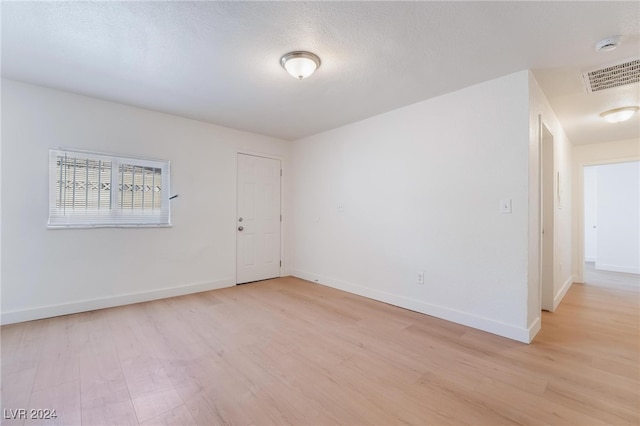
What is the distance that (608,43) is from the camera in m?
2.03

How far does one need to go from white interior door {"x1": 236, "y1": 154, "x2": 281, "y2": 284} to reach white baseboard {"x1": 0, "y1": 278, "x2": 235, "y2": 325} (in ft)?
1.97

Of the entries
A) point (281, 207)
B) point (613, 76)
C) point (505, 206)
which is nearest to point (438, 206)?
point (505, 206)

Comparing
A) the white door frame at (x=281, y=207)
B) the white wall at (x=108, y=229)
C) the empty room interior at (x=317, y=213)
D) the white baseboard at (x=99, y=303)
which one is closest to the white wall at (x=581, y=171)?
the empty room interior at (x=317, y=213)

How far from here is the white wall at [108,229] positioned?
2820 millimetres

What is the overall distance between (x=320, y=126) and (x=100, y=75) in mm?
2686

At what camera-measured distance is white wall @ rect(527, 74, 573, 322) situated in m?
2.53

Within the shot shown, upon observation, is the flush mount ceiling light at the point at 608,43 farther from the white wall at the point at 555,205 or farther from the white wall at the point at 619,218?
the white wall at the point at 619,218

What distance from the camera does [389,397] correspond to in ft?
5.58

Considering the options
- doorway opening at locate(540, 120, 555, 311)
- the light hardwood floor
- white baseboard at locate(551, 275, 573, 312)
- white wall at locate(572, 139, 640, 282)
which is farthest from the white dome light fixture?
white wall at locate(572, 139, 640, 282)

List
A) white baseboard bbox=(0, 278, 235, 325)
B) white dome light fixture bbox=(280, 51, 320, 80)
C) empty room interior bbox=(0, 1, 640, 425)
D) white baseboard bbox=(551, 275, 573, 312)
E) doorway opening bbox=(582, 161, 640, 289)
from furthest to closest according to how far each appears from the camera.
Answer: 1. doorway opening bbox=(582, 161, 640, 289)
2. white baseboard bbox=(551, 275, 573, 312)
3. white baseboard bbox=(0, 278, 235, 325)
4. white dome light fixture bbox=(280, 51, 320, 80)
5. empty room interior bbox=(0, 1, 640, 425)

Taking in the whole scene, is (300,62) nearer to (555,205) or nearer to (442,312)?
(442,312)

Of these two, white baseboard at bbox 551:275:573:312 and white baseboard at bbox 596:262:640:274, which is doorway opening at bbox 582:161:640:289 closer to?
white baseboard at bbox 596:262:640:274

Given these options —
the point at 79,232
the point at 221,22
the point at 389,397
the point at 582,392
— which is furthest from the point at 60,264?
the point at 582,392

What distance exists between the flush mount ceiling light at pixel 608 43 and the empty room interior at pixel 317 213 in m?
0.02
